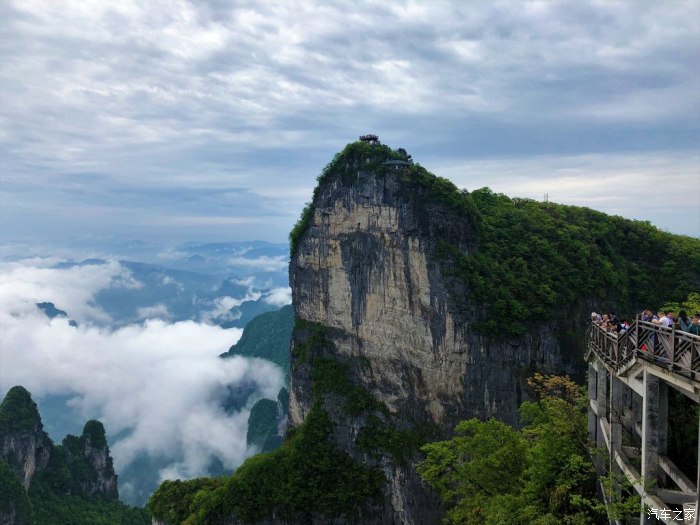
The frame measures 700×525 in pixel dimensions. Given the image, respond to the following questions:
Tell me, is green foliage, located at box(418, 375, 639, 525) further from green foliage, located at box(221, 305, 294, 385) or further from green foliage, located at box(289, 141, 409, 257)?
green foliage, located at box(221, 305, 294, 385)

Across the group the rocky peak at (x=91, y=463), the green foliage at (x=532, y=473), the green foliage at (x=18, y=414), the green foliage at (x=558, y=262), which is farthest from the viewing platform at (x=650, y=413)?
the rocky peak at (x=91, y=463)

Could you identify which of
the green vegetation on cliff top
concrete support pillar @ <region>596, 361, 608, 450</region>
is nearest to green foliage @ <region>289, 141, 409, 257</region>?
the green vegetation on cliff top

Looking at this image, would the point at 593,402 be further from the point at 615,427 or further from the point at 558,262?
the point at 558,262

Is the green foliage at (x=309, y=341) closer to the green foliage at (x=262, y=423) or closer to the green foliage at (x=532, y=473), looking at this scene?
the green foliage at (x=532, y=473)

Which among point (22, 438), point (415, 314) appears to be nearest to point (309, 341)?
point (415, 314)

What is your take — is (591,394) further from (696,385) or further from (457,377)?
(457,377)

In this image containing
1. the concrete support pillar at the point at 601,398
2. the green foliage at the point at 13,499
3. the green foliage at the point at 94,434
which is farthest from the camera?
the green foliage at the point at 94,434
